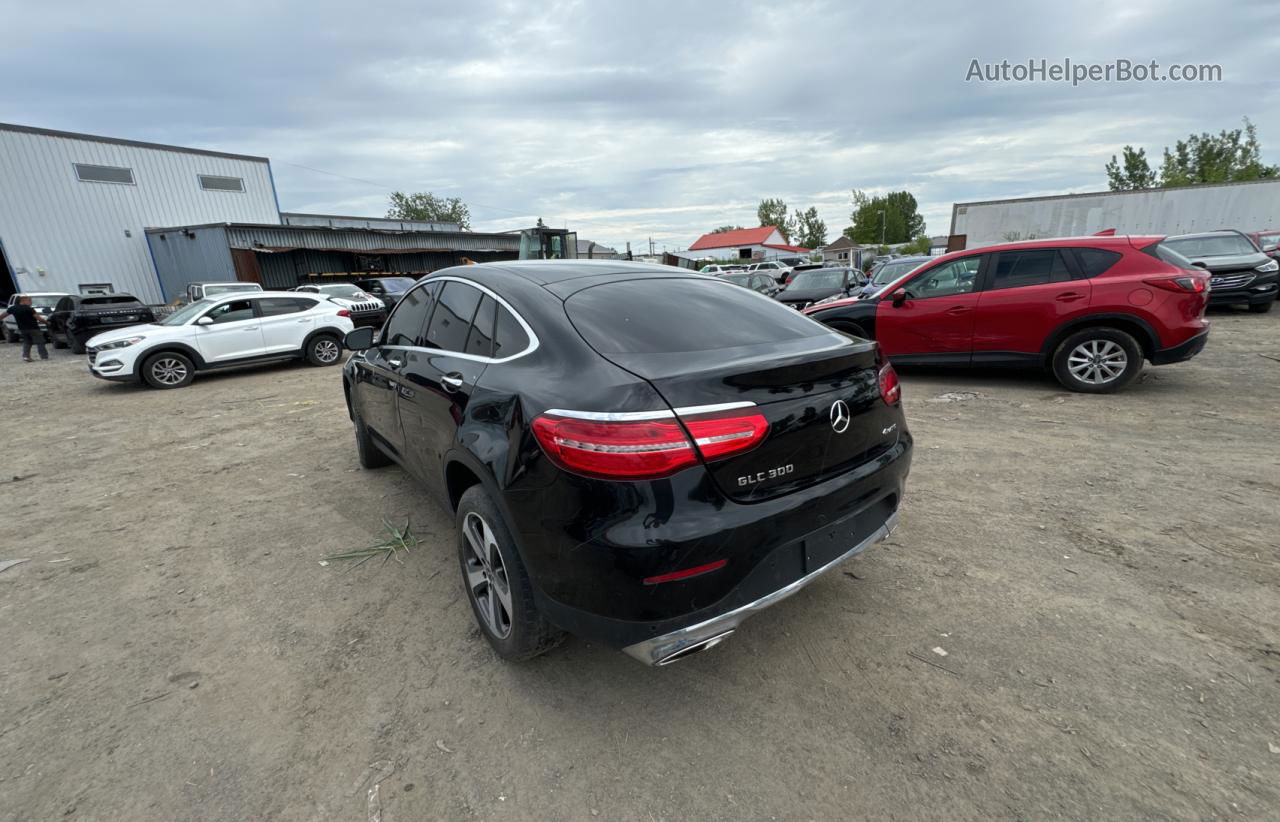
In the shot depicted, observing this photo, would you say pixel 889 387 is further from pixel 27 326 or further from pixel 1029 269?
pixel 27 326

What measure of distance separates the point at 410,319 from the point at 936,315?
5.88 meters

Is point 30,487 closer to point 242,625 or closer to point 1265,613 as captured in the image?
point 242,625

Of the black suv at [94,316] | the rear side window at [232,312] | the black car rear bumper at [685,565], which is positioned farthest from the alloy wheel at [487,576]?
the black suv at [94,316]

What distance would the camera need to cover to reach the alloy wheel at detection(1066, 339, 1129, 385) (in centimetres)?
578

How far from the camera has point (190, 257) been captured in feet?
77.7

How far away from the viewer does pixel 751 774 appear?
1.86 metres

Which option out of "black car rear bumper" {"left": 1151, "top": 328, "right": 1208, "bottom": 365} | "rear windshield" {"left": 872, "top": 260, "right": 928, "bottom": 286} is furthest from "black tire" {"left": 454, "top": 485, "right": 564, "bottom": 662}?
"rear windshield" {"left": 872, "top": 260, "right": 928, "bottom": 286}

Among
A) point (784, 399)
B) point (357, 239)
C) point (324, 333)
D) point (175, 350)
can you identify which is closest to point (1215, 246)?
point (784, 399)

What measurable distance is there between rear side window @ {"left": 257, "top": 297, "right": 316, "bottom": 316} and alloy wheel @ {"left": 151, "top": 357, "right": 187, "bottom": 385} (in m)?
1.56

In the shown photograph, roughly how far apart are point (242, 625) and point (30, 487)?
3915 millimetres

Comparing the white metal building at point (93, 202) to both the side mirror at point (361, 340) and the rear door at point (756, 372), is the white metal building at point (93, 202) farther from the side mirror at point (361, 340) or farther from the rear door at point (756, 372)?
the rear door at point (756, 372)

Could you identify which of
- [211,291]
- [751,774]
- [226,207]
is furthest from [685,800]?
[226,207]

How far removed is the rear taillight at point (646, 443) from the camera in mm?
1758

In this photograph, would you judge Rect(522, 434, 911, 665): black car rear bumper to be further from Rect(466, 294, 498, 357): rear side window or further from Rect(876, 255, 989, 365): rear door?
Rect(876, 255, 989, 365): rear door
